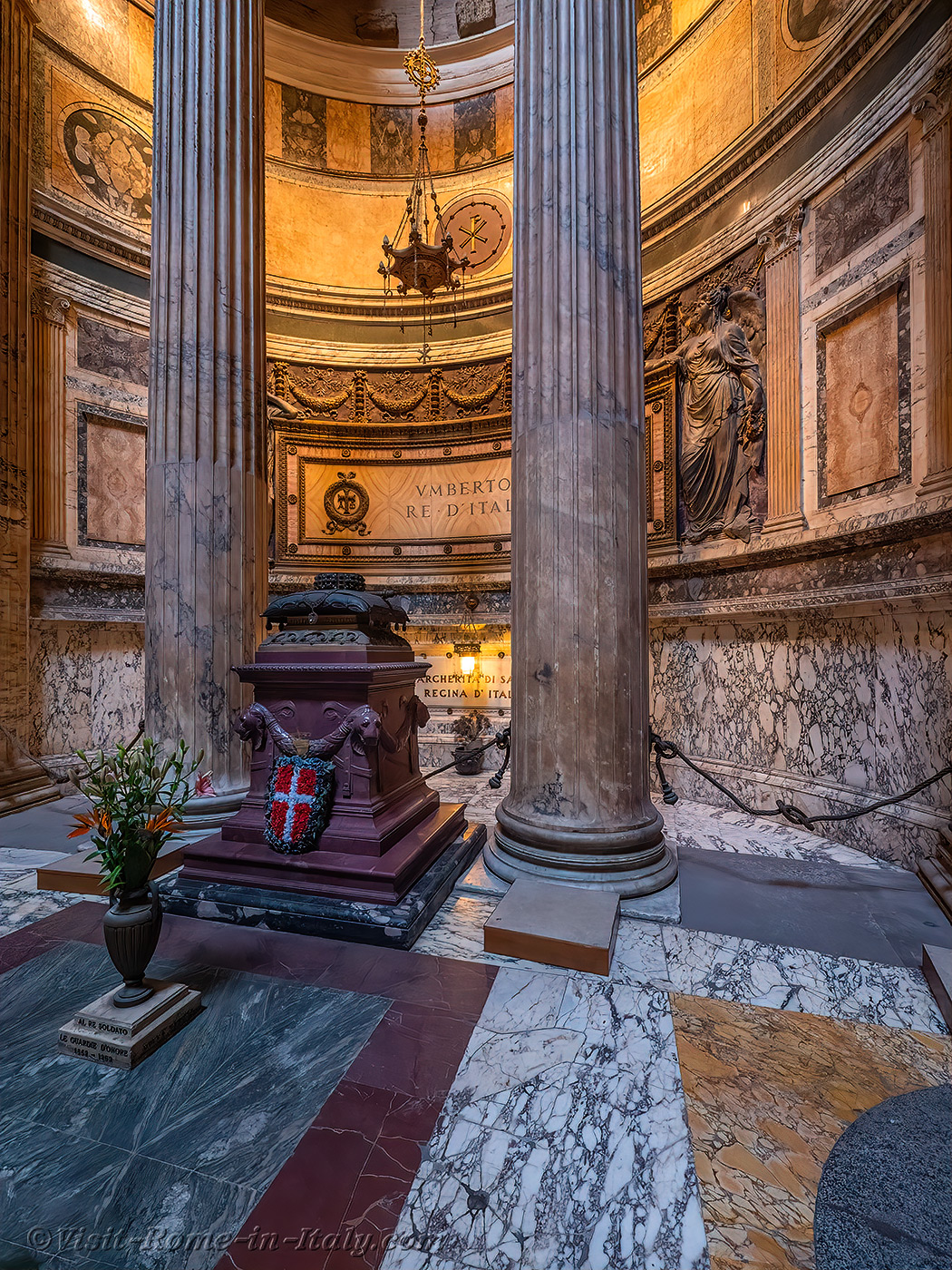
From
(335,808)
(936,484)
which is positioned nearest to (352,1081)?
(335,808)

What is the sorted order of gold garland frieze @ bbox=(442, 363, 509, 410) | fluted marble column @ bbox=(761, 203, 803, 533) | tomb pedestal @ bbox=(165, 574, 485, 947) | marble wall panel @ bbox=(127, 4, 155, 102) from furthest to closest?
gold garland frieze @ bbox=(442, 363, 509, 410) < marble wall panel @ bbox=(127, 4, 155, 102) < fluted marble column @ bbox=(761, 203, 803, 533) < tomb pedestal @ bbox=(165, 574, 485, 947)

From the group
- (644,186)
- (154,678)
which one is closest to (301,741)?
(154,678)

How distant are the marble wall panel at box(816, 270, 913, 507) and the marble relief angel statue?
689 mm

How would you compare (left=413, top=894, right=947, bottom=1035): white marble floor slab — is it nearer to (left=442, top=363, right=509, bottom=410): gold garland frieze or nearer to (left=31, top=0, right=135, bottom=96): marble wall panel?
(left=442, top=363, right=509, bottom=410): gold garland frieze

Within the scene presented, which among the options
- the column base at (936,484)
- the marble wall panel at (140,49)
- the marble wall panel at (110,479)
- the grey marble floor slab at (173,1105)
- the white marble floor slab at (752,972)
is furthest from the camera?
the marble wall panel at (140,49)

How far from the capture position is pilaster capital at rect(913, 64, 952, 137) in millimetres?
4000

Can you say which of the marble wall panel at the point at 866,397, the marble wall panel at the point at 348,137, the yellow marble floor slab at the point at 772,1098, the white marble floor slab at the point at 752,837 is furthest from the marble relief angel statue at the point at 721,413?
the marble wall panel at the point at 348,137

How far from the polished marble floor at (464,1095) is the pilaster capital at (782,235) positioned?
18.6 feet

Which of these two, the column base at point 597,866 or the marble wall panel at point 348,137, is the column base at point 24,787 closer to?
the column base at point 597,866

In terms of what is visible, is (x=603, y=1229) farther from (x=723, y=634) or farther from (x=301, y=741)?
(x=723, y=634)

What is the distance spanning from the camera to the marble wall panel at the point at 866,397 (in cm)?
443

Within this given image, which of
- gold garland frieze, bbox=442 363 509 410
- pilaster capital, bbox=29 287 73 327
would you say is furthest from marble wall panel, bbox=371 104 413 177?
pilaster capital, bbox=29 287 73 327

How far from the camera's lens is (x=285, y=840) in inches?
131

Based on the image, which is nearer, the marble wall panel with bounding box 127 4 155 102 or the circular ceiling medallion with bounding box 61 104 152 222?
the circular ceiling medallion with bounding box 61 104 152 222
